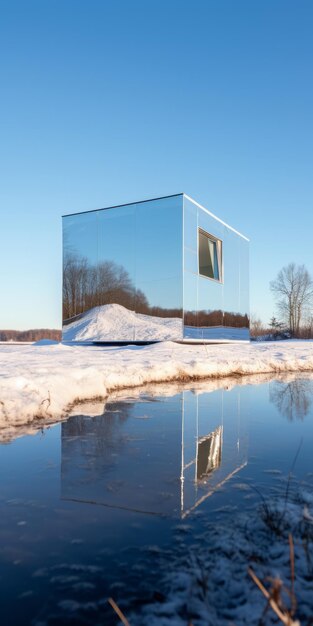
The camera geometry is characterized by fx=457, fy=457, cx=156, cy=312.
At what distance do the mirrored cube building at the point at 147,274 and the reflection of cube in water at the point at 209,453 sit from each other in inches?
443

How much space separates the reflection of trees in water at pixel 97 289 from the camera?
54.1 feet

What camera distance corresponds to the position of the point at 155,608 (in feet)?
5.41

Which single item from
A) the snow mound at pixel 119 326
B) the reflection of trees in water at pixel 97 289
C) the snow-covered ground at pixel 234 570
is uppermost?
the reflection of trees in water at pixel 97 289

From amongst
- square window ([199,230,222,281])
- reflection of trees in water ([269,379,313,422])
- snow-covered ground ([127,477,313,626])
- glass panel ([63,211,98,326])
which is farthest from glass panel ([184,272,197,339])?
snow-covered ground ([127,477,313,626])

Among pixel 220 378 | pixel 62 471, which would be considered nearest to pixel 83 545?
pixel 62 471

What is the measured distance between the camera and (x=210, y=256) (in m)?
18.9

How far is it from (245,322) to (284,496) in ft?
65.6

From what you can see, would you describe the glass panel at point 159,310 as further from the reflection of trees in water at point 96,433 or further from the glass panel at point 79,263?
the reflection of trees in water at point 96,433

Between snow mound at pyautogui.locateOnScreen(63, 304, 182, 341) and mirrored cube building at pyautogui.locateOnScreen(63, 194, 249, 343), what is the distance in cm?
4

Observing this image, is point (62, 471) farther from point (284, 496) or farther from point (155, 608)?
point (155, 608)

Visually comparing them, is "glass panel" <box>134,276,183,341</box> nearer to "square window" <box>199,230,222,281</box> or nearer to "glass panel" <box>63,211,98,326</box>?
"square window" <box>199,230,222,281</box>

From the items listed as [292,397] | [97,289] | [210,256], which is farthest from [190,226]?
[292,397]

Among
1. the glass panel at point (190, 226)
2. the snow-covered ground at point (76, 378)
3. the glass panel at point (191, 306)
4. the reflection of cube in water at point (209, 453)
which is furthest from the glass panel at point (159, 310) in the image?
the reflection of cube in water at point (209, 453)

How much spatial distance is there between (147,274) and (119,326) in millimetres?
2297
